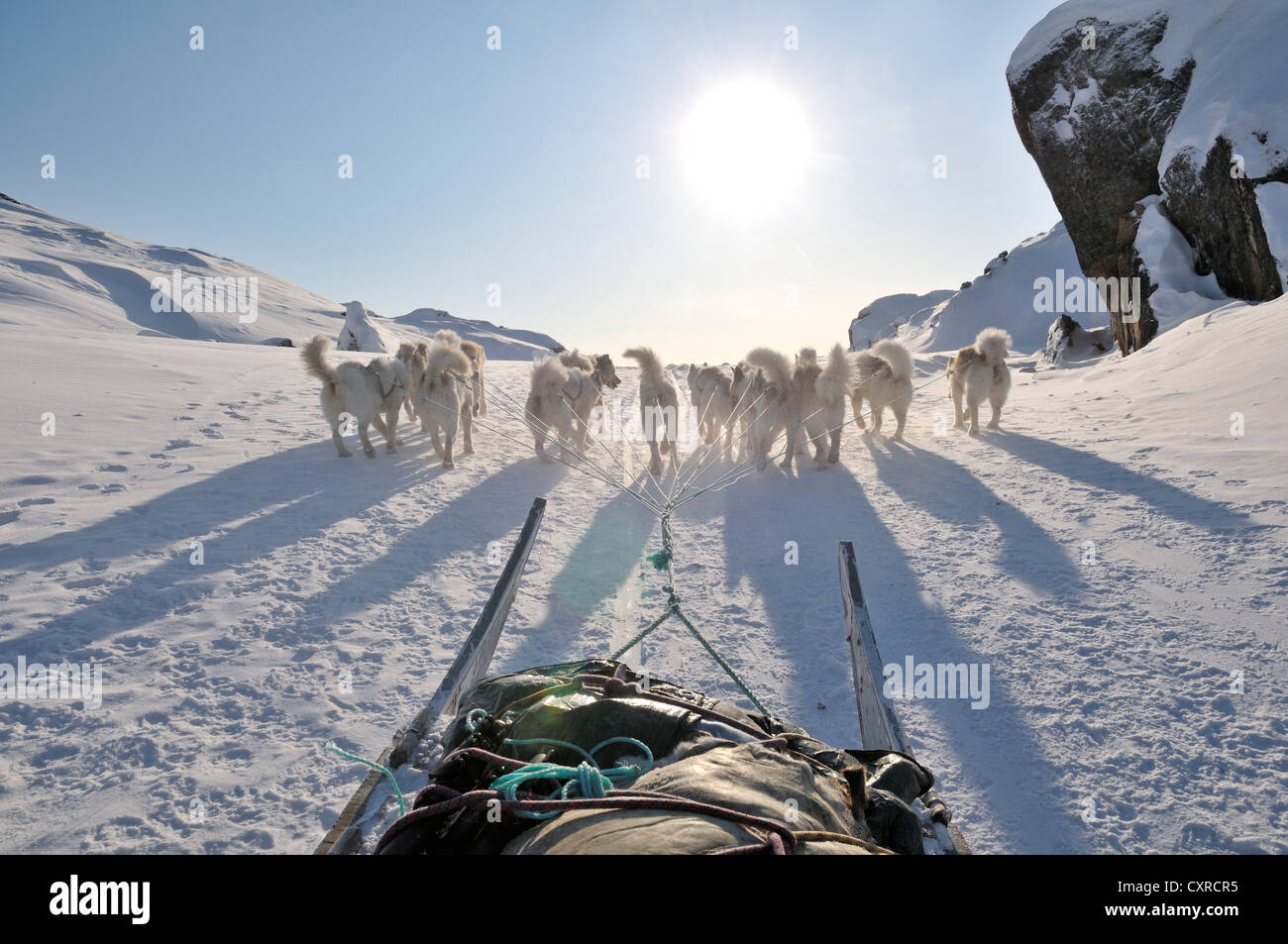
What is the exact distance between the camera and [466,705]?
2469 millimetres

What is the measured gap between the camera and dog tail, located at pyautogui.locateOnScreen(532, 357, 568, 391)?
8.67 m

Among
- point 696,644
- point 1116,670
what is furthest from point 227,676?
point 1116,670

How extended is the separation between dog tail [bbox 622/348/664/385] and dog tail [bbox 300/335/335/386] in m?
3.74

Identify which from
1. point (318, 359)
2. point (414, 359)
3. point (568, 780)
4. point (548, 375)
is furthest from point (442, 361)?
point (568, 780)

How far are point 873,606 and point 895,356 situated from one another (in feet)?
19.0

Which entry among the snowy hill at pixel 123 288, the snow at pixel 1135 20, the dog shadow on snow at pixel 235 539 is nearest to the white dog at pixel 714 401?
the dog shadow on snow at pixel 235 539

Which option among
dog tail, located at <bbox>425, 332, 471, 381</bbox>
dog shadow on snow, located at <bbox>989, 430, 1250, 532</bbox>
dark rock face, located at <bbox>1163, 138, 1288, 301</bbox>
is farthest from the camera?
dark rock face, located at <bbox>1163, 138, 1288, 301</bbox>

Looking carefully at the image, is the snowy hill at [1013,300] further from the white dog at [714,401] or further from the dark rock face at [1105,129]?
the white dog at [714,401]

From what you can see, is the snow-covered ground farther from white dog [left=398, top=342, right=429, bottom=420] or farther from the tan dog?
the tan dog

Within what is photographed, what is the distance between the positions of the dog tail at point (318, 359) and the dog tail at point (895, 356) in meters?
7.54

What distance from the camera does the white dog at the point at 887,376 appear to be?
9531 mm

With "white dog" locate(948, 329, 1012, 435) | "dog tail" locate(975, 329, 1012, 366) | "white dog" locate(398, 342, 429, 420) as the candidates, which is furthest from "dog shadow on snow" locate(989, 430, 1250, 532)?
"white dog" locate(398, 342, 429, 420)

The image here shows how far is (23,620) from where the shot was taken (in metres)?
3.84
